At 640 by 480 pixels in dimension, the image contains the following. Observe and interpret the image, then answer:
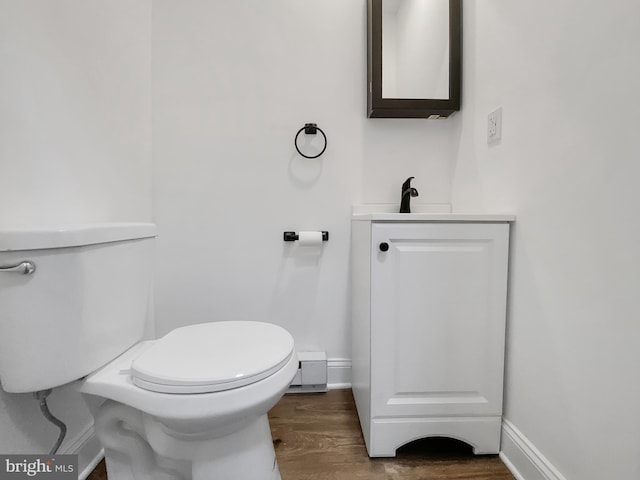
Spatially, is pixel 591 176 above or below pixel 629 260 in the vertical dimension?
above

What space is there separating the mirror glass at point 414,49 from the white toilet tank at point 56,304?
1.21m

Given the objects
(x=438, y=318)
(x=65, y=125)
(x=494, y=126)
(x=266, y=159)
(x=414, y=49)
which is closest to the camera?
(x=65, y=125)

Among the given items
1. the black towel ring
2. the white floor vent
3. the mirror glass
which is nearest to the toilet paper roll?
the black towel ring

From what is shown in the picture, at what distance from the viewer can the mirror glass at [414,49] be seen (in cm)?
135

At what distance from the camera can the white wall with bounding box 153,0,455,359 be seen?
1425 mm

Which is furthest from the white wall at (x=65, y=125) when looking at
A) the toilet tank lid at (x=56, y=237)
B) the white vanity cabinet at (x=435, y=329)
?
the white vanity cabinet at (x=435, y=329)

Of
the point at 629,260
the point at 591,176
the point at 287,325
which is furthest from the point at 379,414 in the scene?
the point at 591,176

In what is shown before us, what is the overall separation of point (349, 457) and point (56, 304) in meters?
0.96

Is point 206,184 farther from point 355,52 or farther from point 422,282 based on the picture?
point 422,282

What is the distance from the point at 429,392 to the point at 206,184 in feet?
4.04

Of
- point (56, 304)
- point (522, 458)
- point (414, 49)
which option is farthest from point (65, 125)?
point (522, 458)

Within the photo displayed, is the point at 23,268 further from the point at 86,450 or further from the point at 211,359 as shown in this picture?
the point at 86,450

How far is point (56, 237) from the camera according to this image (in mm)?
682

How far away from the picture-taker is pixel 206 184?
4.76ft
